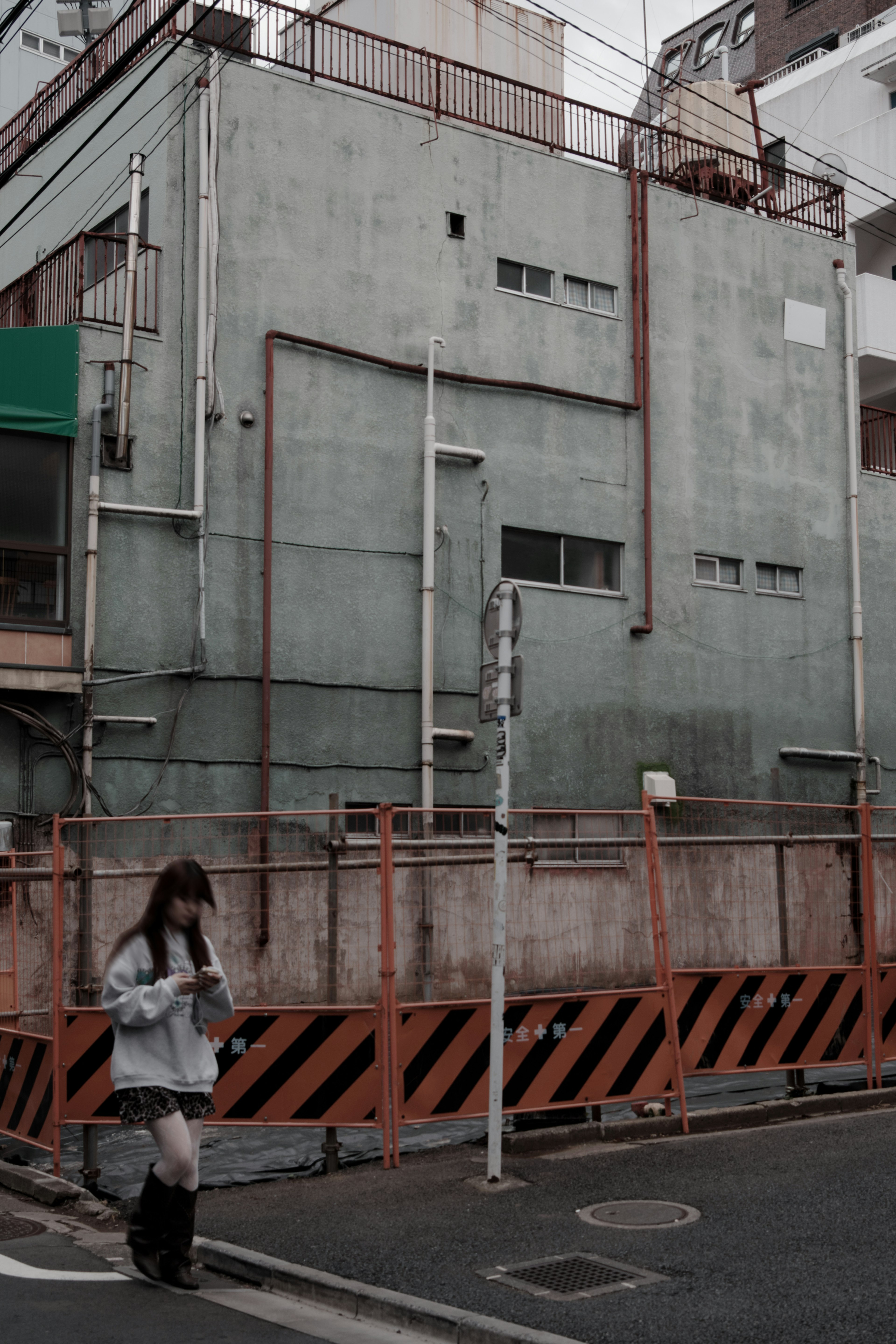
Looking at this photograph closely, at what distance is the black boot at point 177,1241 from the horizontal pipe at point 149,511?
34.6 feet

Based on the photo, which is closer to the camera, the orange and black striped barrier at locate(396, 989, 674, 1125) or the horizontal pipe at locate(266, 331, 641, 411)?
the orange and black striped barrier at locate(396, 989, 674, 1125)

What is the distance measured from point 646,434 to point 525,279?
9.32ft

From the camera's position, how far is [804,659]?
2125 cm

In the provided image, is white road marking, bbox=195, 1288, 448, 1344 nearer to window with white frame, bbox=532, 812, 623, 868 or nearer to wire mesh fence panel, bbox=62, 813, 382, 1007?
wire mesh fence panel, bbox=62, 813, 382, 1007

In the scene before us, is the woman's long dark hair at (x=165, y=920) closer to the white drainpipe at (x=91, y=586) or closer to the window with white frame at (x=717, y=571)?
the white drainpipe at (x=91, y=586)

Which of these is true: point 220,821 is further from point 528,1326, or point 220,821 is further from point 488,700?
point 528,1326

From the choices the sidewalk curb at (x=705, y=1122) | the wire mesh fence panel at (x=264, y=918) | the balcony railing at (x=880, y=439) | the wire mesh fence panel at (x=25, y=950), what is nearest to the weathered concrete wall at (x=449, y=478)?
the balcony railing at (x=880, y=439)

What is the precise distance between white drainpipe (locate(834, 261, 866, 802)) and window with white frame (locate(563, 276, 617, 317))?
471cm

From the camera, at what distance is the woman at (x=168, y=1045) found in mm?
6219

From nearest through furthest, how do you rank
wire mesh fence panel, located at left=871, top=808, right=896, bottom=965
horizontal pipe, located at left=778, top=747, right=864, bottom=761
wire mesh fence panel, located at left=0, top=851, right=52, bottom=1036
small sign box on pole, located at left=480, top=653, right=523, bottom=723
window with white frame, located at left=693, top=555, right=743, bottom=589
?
small sign box on pole, located at left=480, top=653, right=523, bottom=723 < wire mesh fence panel, located at left=0, top=851, right=52, bottom=1036 < wire mesh fence panel, located at left=871, top=808, right=896, bottom=965 < window with white frame, located at left=693, top=555, right=743, bottom=589 < horizontal pipe, located at left=778, top=747, right=864, bottom=761

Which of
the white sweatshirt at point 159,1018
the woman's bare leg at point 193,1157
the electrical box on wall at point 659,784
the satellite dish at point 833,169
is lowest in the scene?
the woman's bare leg at point 193,1157

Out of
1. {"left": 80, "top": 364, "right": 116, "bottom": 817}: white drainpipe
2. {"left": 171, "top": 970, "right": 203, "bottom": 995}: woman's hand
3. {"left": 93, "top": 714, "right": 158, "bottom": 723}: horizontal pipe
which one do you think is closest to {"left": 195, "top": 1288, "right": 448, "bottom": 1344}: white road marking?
{"left": 171, "top": 970, "right": 203, "bottom": 995}: woman's hand

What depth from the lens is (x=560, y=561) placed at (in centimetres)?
1922

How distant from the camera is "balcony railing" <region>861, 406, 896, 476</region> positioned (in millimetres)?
23141
